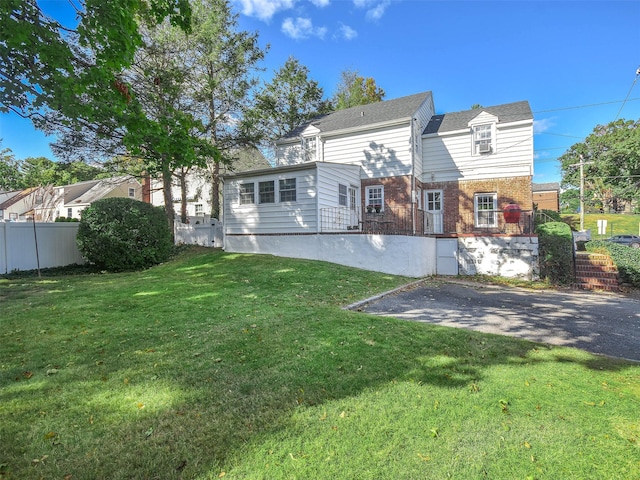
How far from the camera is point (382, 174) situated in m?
15.3

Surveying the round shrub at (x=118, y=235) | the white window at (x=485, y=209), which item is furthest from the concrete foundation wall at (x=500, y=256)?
the round shrub at (x=118, y=235)

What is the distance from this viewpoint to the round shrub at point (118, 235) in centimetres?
1162

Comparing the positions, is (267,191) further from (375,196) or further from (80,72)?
(80,72)

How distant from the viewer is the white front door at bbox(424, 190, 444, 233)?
16.1 meters

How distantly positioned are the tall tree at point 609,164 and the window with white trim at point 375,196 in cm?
2607

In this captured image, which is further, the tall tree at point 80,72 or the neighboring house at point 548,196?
the neighboring house at point 548,196

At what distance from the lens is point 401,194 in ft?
48.6

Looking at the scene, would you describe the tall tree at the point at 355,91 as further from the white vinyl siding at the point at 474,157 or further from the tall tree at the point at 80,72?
the tall tree at the point at 80,72

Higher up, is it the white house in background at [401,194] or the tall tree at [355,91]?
the tall tree at [355,91]

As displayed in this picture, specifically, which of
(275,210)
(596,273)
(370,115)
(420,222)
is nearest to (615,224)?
(596,273)

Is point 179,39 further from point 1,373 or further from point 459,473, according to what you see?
point 459,473

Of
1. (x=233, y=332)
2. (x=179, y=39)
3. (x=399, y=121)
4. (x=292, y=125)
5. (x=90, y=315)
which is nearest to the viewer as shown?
(x=233, y=332)

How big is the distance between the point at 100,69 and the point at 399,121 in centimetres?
1251

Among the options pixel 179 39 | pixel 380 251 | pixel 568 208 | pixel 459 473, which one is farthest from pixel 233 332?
pixel 568 208
